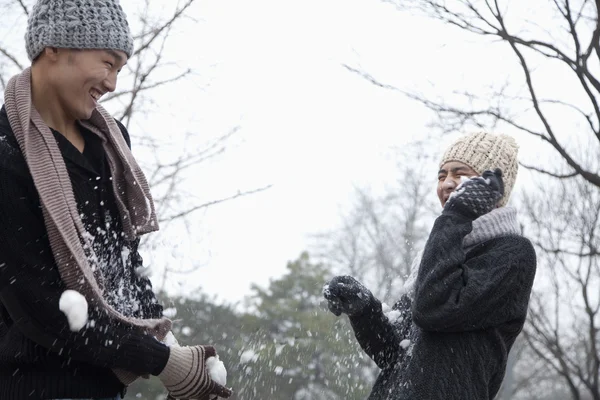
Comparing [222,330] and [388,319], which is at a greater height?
[222,330]

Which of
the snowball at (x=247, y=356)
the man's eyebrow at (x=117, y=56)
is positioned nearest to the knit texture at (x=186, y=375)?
the man's eyebrow at (x=117, y=56)

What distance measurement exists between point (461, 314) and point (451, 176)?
0.79 m

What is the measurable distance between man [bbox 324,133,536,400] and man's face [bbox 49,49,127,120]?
4.17ft

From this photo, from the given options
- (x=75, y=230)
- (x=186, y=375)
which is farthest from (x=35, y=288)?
(x=186, y=375)

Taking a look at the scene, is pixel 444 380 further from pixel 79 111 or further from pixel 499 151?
pixel 79 111

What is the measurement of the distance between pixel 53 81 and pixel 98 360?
0.80 metres

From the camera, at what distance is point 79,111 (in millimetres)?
2598

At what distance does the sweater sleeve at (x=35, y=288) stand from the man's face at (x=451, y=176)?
1701 millimetres

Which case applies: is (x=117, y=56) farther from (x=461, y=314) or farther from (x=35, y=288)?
(x=461, y=314)

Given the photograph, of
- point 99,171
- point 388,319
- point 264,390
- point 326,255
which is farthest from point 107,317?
point 326,255

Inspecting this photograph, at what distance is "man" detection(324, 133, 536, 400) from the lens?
3.17 meters

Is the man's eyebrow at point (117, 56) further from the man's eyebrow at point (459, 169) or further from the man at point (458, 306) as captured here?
the man's eyebrow at point (459, 169)

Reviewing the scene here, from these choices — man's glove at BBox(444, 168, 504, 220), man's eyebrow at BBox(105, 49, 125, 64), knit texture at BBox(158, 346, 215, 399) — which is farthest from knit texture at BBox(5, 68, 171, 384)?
man's glove at BBox(444, 168, 504, 220)

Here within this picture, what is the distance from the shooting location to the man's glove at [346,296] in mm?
3436
